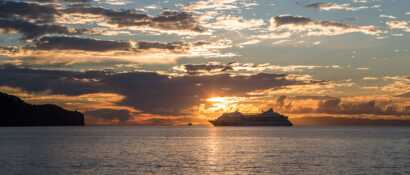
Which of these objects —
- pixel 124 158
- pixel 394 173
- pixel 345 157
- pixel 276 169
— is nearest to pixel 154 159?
pixel 124 158

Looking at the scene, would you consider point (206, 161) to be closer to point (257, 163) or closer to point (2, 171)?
point (257, 163)

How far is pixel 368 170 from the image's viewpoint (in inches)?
3255

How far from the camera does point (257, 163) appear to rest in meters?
93.8

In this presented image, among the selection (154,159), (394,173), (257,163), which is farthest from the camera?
(154,159)

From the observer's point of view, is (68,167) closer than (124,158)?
Yes

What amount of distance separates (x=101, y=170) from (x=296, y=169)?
94.5 ft

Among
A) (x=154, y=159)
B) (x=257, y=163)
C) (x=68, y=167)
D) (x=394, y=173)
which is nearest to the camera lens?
(x=394, y=173)

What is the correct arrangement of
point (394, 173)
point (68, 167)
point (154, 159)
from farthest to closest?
point (154, 159), point (68, 167), point (394, 173)

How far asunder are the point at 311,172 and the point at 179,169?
19.4 metres

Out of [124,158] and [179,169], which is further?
[124,158]

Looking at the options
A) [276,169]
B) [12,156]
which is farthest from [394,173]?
[12,156]

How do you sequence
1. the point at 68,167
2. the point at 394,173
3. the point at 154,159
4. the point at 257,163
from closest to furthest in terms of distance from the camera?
1. the point at 394,173
2. the point at 68,167
3. the point at 257,163
4. the point at 154,159

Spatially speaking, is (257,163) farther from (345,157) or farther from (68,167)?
(68,167)

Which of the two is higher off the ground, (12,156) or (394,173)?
(394,173)
